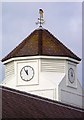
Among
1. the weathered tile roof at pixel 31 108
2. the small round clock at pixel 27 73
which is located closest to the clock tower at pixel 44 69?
the small round clock at pixel 27 73

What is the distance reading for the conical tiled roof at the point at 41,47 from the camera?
3934 centimetres

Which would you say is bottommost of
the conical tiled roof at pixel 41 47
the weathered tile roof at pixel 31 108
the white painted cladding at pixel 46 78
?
the weathered tile roof at pixel 31 108

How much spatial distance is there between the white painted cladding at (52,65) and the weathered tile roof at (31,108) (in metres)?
8.31

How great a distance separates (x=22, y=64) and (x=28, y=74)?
78 centimetres

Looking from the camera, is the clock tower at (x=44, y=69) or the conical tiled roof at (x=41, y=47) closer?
the clock tower at (x=44, y=69)

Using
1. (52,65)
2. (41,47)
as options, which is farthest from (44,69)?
(41,47)

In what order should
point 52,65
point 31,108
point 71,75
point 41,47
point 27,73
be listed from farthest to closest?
point 71,75 < point 41,47 < point 52,65 < point 27,73 < point 31,108

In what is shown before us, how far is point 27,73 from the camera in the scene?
39.1 metres

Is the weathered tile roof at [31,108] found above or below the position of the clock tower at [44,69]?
below

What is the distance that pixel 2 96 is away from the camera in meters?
26.0

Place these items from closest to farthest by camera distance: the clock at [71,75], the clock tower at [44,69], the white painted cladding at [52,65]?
the clock tower at [44,69], the white painted cladding at [52,65], the clock at [71,75]

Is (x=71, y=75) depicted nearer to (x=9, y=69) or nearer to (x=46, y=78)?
(x=46, y=78)

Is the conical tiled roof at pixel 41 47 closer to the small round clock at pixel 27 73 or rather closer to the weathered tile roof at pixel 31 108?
the small round clock at pixel 27 73

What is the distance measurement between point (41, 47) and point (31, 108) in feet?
45.8
